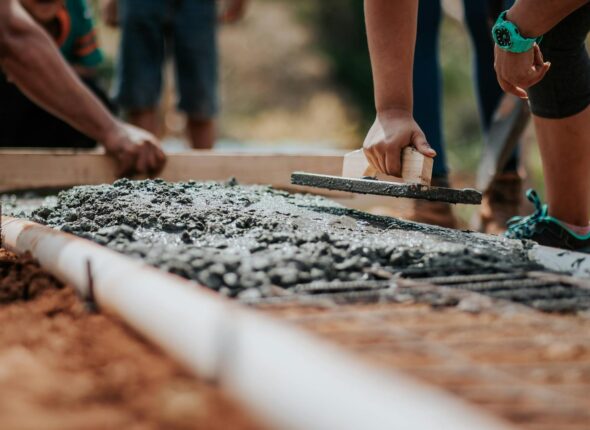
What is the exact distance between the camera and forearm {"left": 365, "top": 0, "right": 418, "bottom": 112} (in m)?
1.97

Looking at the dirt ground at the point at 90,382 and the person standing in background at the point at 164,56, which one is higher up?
the person standing in background at the point at 164,56

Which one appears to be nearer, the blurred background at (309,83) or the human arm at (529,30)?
the human arm at (529,30)

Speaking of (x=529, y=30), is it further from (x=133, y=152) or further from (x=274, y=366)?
(x=133, y=152)

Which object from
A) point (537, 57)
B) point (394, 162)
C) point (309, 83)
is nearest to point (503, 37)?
point (537, 57)

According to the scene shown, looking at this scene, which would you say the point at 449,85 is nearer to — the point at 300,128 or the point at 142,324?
the point at 300,128

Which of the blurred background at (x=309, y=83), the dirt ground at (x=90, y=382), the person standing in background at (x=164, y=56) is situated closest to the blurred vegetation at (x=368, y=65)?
the blurred background at (x=309, y=83)

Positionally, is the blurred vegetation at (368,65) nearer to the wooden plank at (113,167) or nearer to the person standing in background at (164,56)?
the person standing in background at (164,56)

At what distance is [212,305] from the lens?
93 cm

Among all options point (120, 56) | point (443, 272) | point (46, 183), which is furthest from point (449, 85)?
point (443, 272)

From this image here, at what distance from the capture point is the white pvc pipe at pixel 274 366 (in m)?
0.68

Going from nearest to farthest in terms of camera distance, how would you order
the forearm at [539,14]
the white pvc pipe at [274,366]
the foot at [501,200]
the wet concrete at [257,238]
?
the white pvc pipe at [274,366] → the wet concrete at [257,238] → the forearm at [539,14] → the foot at [501,200]

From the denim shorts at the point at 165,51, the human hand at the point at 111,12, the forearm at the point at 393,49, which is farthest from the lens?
the human hand at the point at 111,12

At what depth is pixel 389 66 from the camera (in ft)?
6.56

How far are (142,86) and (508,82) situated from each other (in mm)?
2510
